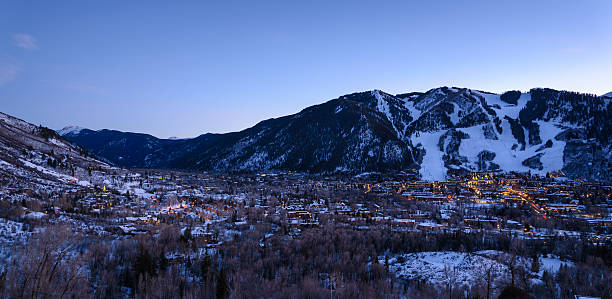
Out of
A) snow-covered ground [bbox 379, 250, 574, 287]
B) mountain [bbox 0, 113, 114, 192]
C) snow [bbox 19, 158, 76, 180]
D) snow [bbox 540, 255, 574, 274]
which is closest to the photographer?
snow-covered ground [bbox 379, 250, 574, 287]

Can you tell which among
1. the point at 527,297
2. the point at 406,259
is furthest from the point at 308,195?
the point at 527,297

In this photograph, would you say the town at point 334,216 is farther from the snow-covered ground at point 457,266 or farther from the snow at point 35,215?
the snow-covered ground at point 457,266

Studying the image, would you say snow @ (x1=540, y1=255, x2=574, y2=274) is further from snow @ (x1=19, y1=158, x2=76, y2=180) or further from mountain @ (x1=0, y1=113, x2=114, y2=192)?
snow @ (x1=19, y1=158, x2=76, y2=180)

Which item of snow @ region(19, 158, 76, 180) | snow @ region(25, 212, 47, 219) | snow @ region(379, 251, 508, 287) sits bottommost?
snow @ region(379, 251, 508, 287)

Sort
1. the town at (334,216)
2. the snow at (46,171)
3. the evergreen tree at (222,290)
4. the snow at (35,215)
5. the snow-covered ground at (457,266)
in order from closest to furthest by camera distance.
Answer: the evergreen tree at (222,290) < the snow-covered ground at (457,266) < the snow at (35,215) < the town at (334,216) < the snow at (46,171)

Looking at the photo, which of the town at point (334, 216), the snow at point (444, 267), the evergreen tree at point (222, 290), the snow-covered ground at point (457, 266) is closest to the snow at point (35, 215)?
the town at point (334, 216)

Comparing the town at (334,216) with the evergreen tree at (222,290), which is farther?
the town at (334,216)

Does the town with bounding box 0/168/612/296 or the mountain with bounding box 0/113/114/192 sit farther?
the mountain with bounding box 0/113/114/192

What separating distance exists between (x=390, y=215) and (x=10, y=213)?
111 metres

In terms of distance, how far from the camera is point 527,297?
24.6 meters

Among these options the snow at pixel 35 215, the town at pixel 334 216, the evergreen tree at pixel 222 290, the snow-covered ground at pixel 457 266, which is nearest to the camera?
the evergreen tree at pixel 222 290

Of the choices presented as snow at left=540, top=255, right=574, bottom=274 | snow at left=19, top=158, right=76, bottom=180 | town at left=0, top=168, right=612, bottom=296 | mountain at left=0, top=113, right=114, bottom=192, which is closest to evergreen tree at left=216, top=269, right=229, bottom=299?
town at left=0, top=168, right=612, bottom=296

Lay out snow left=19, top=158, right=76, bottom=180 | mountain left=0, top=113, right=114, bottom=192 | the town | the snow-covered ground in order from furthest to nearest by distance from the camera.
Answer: snow left=19, top=158, right=76, bottom=180, mountain left=0, top=113, right=114, bottom=192, the town, the snow-covered ground

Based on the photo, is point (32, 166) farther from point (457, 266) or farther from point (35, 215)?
point (457, 266)
